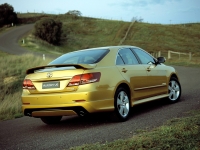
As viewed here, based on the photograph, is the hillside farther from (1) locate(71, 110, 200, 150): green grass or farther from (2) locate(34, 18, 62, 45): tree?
(1) locate(71, 110, 200, 150): green grass

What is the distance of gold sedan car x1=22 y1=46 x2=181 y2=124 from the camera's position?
6.61 m

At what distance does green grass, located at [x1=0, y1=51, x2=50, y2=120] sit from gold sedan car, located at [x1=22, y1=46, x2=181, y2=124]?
3076 mm

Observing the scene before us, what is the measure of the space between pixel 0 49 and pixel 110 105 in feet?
106

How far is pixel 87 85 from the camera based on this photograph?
6.58m

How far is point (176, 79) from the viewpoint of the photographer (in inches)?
388

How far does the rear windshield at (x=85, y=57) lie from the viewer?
732cm

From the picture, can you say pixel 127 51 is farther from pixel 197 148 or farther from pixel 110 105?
pixel 197 148

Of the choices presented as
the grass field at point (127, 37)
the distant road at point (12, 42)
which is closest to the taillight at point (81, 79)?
the distant road at point (12, 42)

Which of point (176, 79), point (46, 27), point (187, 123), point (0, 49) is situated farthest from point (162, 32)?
point (187, 123)

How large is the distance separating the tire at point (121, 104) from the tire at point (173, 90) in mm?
2421

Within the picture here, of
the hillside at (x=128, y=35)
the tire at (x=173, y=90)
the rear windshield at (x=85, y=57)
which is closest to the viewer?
the rear windshield at (x=85, y=57)

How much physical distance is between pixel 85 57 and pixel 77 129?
1561mm

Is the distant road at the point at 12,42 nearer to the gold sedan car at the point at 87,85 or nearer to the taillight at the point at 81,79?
the gold sedan car at the point at 87,85

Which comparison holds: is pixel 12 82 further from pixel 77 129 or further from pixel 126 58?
pixel 77 129
